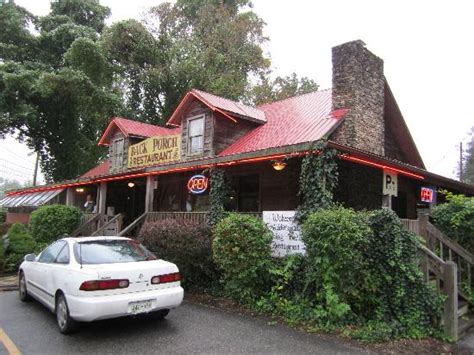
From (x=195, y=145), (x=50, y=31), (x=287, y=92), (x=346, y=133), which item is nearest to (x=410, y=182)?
(x=346, y=133)

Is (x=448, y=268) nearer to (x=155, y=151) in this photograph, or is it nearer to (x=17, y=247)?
(x=155, y=151)

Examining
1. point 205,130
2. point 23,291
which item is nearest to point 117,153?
point 205,130

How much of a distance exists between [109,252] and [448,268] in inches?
243

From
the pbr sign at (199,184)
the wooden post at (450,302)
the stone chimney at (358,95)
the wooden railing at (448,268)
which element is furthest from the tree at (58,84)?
the wooden post at (450,302)

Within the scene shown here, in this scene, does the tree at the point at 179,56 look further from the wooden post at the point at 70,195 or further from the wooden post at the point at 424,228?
the wooden post at the point at 424,228

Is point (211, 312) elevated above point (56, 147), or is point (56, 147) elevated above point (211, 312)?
point (56, 147)

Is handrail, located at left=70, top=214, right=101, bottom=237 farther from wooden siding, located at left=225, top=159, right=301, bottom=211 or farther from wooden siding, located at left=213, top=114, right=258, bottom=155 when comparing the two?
wooden siding, located at left=225, top=159, right=301, bottom=211

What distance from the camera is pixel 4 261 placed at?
13.1m

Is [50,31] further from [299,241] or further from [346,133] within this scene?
[299,241]

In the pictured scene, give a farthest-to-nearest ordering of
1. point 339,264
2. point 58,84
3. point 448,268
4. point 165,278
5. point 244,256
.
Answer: point 58,84
point 244,256
point 448,268
point 339,264
point 165,278

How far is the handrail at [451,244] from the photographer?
8469 millimetres

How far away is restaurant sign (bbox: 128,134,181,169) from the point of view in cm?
1631

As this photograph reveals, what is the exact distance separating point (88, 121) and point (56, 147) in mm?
3357

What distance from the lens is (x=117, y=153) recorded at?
20.3 m
